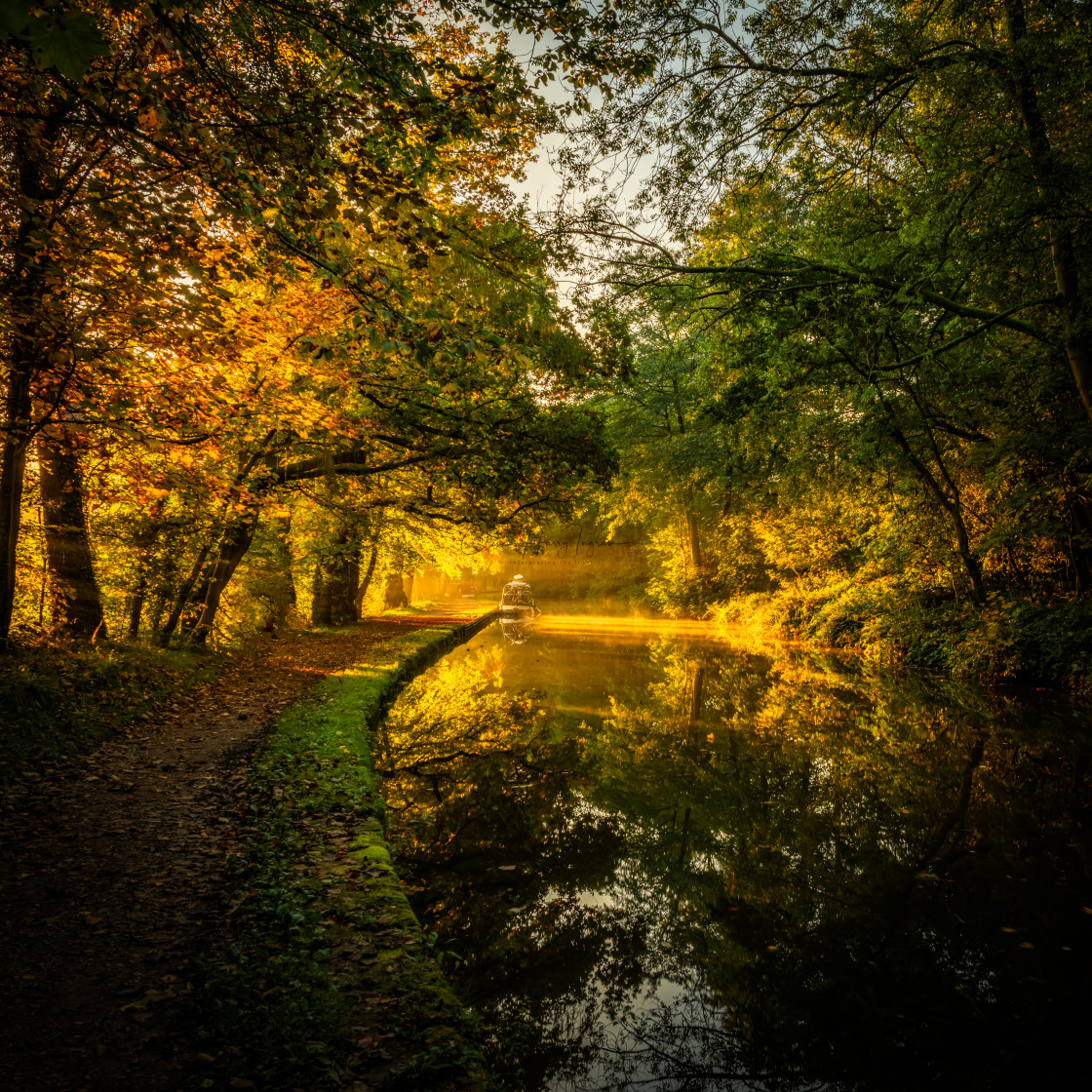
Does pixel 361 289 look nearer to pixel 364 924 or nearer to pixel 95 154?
pixel 364 924

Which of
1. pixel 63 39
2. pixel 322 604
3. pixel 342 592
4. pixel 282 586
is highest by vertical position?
pixel 63 39

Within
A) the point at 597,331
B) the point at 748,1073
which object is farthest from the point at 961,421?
the point at 748,1073

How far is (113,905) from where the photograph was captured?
4.07 m

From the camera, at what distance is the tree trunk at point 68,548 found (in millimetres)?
9938

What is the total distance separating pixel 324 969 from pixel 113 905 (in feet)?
5.78

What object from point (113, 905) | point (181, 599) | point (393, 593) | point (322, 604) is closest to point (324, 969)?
point (113, 905)

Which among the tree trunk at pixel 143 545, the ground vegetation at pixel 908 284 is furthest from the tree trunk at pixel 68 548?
the ground vegetation at pixel 908 284

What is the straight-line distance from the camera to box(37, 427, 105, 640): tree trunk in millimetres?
9938

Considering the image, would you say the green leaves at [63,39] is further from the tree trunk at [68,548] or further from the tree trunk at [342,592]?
the tree trunk at [342,592]

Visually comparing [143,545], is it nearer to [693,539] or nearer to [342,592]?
[342,592]

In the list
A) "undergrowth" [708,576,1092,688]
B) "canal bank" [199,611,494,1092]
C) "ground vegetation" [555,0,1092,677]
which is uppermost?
"ground vegetation" [555,0,1092,677]

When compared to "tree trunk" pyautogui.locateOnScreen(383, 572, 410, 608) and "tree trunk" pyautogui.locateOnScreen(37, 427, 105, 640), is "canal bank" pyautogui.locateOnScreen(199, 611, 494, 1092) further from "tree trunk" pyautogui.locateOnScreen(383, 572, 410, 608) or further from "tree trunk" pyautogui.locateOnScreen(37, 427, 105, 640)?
"tree trunk" pyautogui.locateOnScreen(383, 572, 410, 608)

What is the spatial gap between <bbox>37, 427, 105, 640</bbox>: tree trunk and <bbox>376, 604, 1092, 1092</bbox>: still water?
5854 millimetres

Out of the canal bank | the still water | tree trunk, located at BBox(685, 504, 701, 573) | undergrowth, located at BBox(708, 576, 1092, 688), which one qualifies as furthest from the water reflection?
the canal bank
